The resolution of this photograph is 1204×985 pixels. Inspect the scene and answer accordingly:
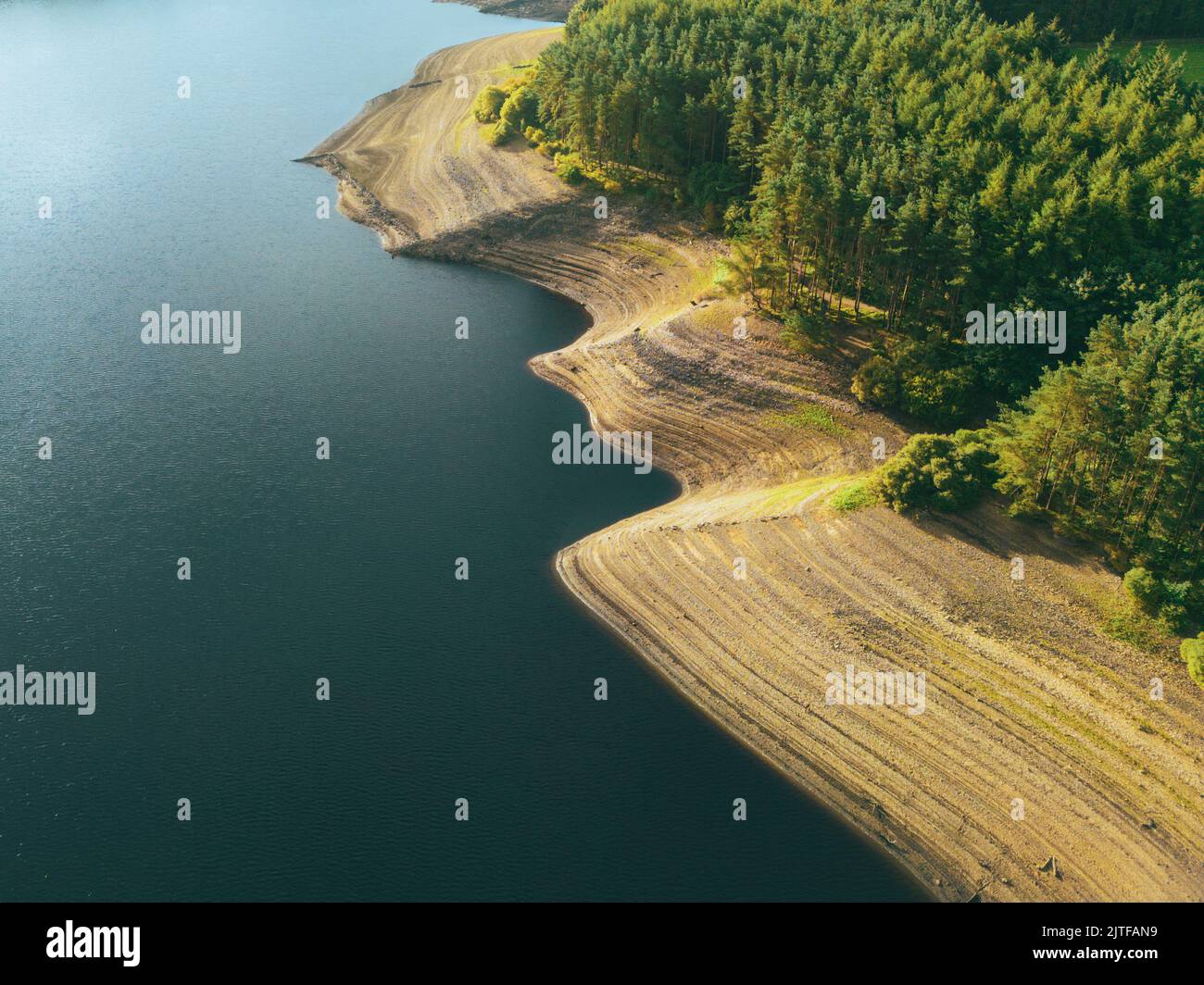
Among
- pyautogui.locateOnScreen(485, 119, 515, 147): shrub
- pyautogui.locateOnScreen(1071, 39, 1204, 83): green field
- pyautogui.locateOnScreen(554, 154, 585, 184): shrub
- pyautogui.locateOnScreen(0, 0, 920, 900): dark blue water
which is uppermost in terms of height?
pyautogui.locateOnScreen(1071, 39, 1204, 83): green field

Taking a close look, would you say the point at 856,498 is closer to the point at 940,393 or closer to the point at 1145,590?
the point at 940,393

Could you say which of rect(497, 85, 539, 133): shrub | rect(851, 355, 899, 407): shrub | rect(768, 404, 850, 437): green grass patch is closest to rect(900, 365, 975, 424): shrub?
rect(851, 355, 899, 407): shrub

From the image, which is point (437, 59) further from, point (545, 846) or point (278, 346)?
point (545, 846)

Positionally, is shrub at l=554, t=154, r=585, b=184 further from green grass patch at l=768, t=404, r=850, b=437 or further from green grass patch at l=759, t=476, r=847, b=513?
green grass patch at l=759, t=476, r=847, b=513

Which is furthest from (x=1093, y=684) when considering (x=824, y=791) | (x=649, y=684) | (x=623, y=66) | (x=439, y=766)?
(x=623, y=66)

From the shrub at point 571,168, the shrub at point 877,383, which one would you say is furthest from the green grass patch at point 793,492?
the shrub at point 571,168

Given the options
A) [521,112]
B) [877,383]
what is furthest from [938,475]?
[521,112]
